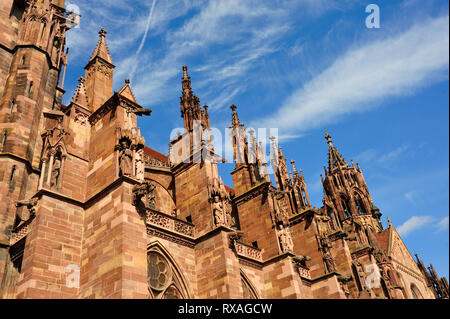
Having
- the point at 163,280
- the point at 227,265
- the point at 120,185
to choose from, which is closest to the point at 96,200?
the point at 120,185

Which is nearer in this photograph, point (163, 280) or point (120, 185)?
point (120, 185)

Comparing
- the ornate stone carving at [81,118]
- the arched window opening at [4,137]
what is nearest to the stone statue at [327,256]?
the ornate stone carving at [81,118]

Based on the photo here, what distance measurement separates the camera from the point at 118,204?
427 inches

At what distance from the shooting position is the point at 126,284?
952 cm

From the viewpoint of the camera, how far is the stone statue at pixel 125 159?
11.4 m

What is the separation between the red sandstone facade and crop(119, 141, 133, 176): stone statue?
0.03m

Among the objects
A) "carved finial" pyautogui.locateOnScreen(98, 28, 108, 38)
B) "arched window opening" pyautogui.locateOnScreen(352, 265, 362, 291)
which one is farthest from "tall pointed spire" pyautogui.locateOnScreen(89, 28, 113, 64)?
"arched window opening" pyautogui.locateOnScreen(352, 265, 362, 291)

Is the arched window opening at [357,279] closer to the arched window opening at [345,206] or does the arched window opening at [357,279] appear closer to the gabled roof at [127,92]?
the gabled roof at [127,92]

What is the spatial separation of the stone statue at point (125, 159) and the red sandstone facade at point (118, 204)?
0.03m

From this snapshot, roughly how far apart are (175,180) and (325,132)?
4960cm

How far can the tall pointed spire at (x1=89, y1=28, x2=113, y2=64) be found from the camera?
1627 centimetres

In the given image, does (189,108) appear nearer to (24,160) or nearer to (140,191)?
(24,160)

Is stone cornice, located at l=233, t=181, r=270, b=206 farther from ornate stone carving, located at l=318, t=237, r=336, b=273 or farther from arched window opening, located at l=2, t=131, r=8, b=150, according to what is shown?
arched window opening, located at l=2, t=131, r=8, b=150
